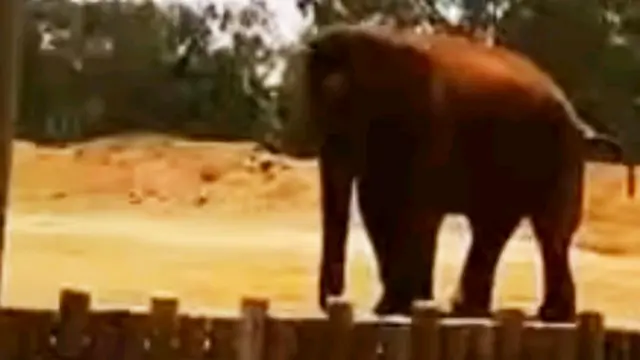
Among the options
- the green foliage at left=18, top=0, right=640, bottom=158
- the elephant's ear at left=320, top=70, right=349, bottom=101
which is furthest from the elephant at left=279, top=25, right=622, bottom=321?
the green foliage at left=18, top=0, right=640, bottom=158

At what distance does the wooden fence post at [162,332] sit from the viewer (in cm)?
195

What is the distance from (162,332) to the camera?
6.41 feet

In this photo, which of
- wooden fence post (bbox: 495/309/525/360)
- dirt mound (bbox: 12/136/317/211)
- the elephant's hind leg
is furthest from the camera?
dirt mound (bbox: 12/136/317/211)

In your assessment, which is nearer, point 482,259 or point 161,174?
point 482,259

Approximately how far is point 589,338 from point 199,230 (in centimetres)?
77

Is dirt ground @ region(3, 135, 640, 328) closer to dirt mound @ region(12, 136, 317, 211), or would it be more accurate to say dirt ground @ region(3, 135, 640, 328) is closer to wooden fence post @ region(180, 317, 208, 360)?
dirt mound @ region(12, 136, 317, 211)

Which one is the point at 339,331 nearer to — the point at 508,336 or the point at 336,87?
the point at 508,336

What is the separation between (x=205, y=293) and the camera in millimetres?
2508

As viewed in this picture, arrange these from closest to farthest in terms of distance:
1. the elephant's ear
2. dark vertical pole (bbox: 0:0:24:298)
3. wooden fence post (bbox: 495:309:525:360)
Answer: dark vertical pole (bbox: 0:0:24:298) → wooden fence post (bbox: 495:309:525:360) → the elephant's ear

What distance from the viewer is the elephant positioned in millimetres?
2293

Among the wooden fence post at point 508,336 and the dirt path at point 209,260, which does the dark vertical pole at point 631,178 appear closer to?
the dirt path at point 209,260

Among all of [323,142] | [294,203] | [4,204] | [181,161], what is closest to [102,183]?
[181,161]

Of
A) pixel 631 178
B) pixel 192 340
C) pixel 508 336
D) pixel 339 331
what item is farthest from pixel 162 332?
pixel 631 178

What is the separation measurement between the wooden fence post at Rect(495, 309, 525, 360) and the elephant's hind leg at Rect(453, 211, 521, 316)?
0.38m
